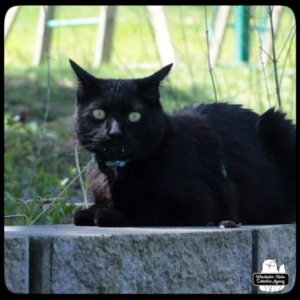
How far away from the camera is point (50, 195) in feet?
14.9

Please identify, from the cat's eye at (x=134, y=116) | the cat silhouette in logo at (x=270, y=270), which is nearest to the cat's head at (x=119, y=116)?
the cat's eye at (x=134, y=116)

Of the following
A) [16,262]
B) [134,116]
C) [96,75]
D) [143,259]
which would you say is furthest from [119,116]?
[96,75]

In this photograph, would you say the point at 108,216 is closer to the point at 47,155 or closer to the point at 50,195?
the point at 50,195

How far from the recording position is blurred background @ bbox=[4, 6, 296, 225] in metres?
4.41

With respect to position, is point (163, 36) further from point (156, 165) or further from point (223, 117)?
point (156, 165)

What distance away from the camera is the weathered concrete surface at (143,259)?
253 centimetres

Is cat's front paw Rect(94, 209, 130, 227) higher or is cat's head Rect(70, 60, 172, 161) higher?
cat's head Rect(70, 60, 172, 161)

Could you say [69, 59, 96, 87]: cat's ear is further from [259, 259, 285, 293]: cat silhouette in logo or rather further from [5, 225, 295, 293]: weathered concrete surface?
[259, 259, 285, 293]: cat silhouette in logo

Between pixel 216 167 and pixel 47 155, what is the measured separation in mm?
2808

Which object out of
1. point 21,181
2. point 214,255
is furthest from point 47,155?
point 214,255

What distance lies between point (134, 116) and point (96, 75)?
4738mm

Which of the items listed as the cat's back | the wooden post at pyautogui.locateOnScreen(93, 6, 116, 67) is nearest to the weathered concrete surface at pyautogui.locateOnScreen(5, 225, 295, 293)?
the cat's back

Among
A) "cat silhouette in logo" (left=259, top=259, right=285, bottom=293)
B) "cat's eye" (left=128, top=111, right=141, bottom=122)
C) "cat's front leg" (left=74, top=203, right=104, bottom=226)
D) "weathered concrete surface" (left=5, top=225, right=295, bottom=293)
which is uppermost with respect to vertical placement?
"cat's eye" (left=128, top=111, right=141, bottom=122)

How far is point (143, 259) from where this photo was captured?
260 cm
